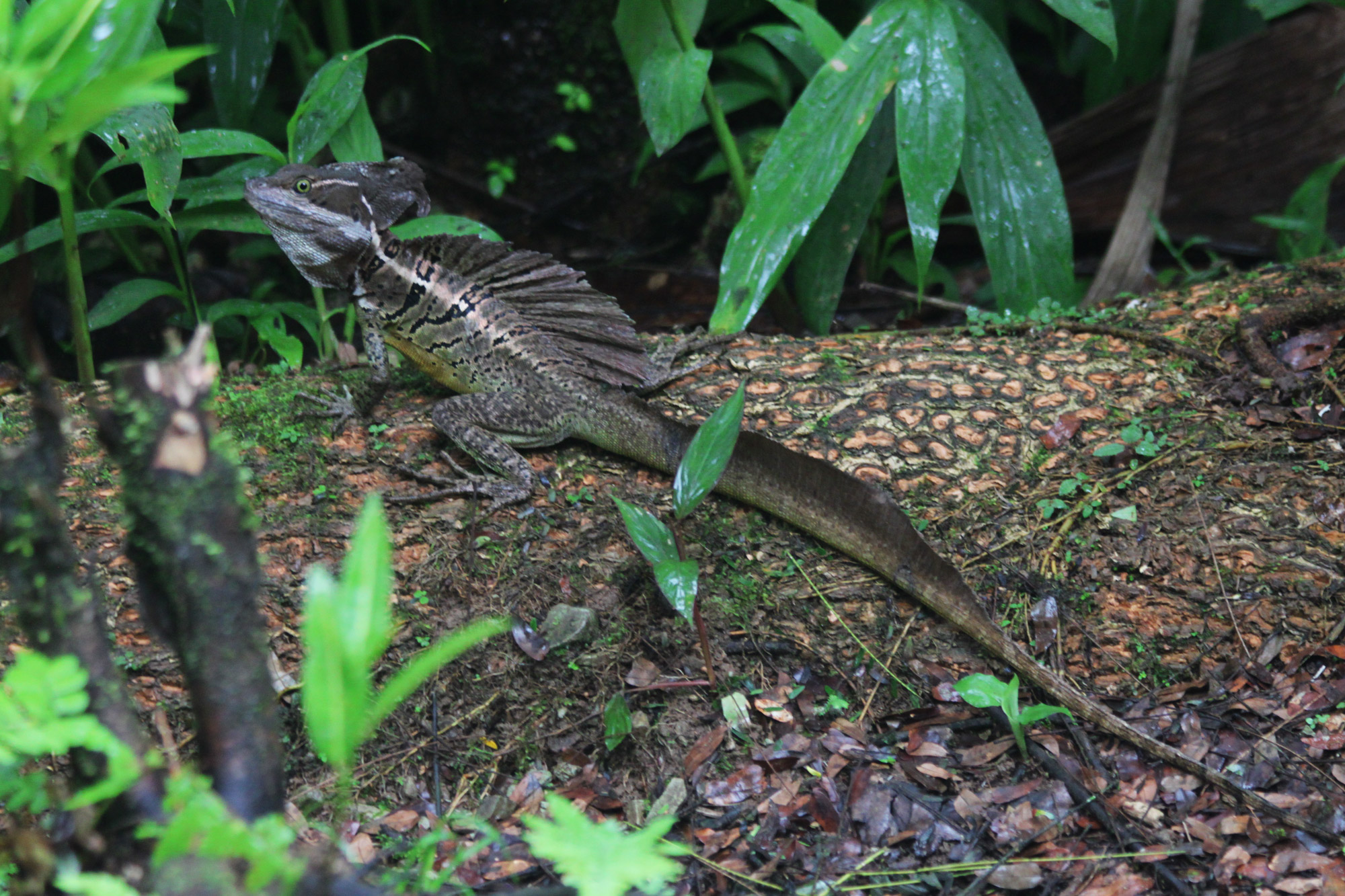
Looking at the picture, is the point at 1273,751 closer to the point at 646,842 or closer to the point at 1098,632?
the point at 1098,632

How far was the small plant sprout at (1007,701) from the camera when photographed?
229cm

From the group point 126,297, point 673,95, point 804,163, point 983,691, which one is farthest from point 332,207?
point 983,691

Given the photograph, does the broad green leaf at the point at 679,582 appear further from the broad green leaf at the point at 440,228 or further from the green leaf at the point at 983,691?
the broad green leaf at the point at 440,228

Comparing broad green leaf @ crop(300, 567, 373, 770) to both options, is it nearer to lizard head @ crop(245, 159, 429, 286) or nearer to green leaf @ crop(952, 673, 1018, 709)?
green leaf @ crop(952, 673, 1018, 709)

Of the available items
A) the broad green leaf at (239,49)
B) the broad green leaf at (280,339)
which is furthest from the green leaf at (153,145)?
the broad green leaf at (239,49)

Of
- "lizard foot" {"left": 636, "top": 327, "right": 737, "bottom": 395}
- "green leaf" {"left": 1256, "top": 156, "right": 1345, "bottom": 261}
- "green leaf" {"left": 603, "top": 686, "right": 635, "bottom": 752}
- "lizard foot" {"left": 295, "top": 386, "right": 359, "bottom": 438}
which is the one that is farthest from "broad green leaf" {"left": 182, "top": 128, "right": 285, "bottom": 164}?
"green leaf" {"left": 1256, "top": 156, "right": 1345, "bottom": 261}

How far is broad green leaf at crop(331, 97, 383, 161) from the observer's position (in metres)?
3.82

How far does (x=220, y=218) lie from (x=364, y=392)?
1097 mm

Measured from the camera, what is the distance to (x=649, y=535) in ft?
8.14

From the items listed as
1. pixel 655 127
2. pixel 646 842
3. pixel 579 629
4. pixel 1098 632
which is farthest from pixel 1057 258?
pixel 646 842

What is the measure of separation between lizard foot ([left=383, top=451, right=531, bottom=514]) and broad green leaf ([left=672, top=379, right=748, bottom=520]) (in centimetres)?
67

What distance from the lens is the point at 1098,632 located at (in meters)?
2.64

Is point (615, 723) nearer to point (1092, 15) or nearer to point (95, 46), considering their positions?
point (95, 46)

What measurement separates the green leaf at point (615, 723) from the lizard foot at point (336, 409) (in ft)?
4.89
